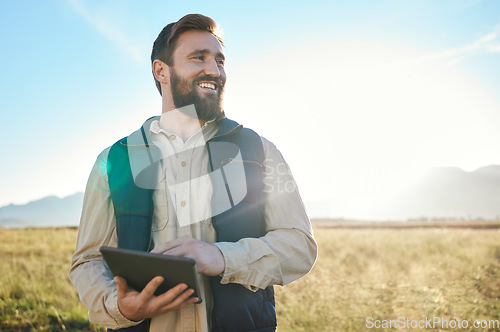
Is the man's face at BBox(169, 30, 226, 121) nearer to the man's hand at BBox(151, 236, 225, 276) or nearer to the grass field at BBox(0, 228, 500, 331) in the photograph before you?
the man's hand at BBox(151, 236, 225, 276)

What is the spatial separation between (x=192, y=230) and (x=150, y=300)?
49cm

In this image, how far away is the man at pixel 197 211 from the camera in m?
1.82

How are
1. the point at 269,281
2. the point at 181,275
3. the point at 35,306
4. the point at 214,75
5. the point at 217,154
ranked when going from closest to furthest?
the point at 181,275 < the point at 269,281 < the point at 217,154 < the point at 214,75 < the point at 35,306

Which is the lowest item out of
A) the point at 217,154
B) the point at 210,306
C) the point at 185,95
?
the point at 210,306

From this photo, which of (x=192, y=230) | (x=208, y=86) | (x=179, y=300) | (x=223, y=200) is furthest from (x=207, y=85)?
(x=179, y=300)

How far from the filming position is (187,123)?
2.38 meters

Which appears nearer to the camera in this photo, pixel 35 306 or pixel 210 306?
pixel 210 306

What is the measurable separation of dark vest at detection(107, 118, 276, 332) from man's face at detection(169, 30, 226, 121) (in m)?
0.23

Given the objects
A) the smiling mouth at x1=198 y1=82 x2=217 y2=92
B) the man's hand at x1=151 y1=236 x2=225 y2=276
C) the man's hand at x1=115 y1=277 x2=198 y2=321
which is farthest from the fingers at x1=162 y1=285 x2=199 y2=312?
the smiling mouth at x1=198 y1=82 x2=217 y2=92

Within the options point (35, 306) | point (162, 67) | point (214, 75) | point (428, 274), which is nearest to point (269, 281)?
point (214, 75)

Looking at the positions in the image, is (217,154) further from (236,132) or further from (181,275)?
(181,275)

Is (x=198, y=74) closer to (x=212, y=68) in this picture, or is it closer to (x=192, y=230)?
(x=212, y=68)

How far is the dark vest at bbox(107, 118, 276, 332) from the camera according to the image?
1.90 meters

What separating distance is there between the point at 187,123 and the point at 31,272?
770 centimetres
